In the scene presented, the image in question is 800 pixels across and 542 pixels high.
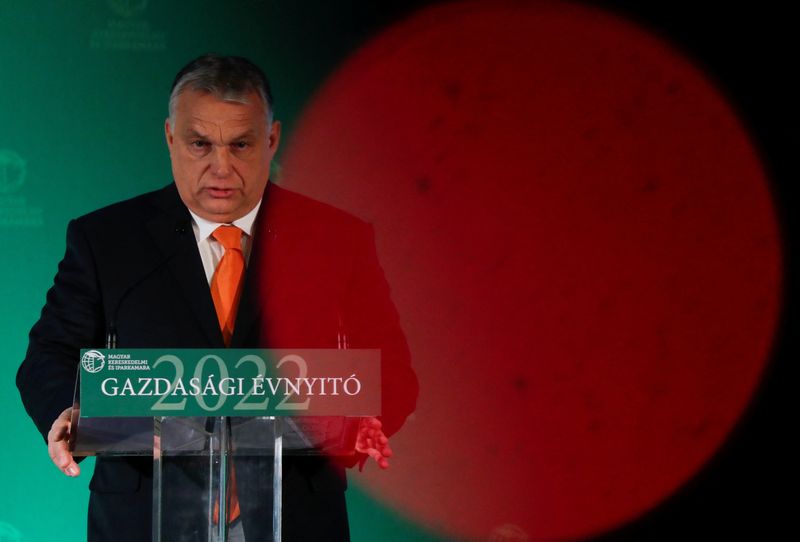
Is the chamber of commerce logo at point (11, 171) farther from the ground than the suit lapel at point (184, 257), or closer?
farther from the ground

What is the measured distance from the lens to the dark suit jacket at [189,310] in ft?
7.50

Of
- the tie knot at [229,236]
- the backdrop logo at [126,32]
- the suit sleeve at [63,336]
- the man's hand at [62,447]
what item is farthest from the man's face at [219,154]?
the man's hand at [62,447]

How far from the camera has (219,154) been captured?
2.80 m

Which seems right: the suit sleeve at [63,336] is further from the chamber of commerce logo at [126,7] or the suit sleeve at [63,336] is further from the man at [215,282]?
the chamber of commerce logo at [126,7]

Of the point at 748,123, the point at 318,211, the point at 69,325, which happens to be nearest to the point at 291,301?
the point at 318,211

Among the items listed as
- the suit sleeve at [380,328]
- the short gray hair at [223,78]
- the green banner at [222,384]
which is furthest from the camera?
the short gray hair at [223,78]

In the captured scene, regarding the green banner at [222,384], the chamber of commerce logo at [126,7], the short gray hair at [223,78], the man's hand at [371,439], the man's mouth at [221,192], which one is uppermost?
the chamber of commerce logo at [126,7]

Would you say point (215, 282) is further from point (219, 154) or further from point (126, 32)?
point (126, 32)

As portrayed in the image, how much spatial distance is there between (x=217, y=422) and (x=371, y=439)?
28 cm

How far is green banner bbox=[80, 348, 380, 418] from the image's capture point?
1715mm

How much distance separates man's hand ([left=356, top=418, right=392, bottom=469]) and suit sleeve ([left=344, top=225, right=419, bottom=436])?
1.66ft

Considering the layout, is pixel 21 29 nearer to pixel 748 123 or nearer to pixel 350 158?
→ pixel 350 158

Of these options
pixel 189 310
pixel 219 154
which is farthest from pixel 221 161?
pixel 189 310

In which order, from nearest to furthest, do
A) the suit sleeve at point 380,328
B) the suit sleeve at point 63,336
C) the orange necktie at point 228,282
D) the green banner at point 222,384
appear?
the green banner at point 222,384 < the suit sleeve at point 63,336 < the suit sleeve at point 380,328 < the orange necktie at point 228,282
